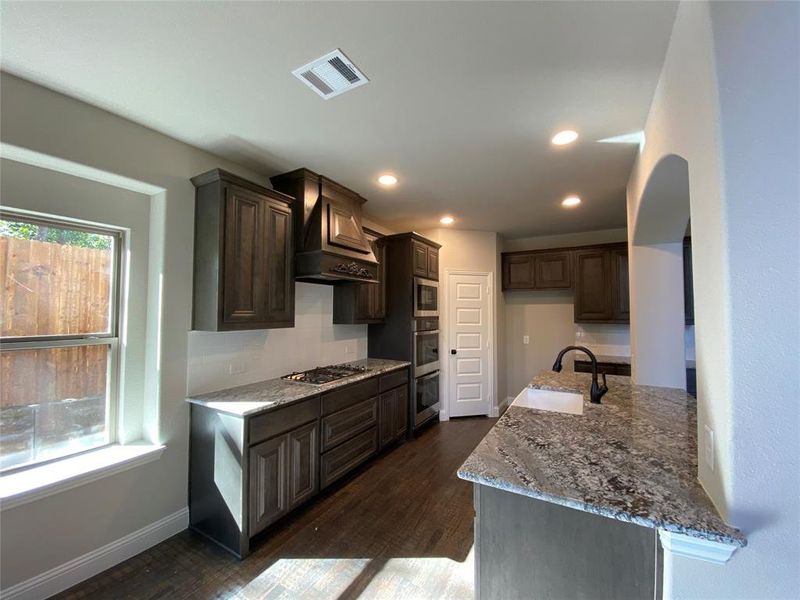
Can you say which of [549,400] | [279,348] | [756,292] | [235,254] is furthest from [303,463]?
[756,292]

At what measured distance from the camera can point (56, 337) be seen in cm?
191

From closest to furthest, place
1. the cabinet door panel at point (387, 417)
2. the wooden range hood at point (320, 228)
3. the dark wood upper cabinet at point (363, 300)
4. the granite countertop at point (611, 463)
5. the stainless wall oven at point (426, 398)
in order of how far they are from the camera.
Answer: the granite countertop at point (611, 463) < the wooden range hood at point (320, 228) < the cabinet door panel at point (387, 417) < the dark wood upper cabinet at point (363, 300) < the stainless wall oven at point (426, 398)

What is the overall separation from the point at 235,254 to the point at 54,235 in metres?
0.95

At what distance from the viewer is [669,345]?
2566 millimetres

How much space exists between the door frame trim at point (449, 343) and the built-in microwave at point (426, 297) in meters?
0.18

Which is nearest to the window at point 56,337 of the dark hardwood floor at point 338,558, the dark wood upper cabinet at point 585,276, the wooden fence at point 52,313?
the wooden fence at point 52,313

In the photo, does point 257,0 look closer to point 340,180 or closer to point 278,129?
point 278,129

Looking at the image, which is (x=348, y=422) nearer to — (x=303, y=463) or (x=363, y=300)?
(x=303, y=463)

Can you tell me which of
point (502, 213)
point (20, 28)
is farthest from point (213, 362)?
point (502, 213)

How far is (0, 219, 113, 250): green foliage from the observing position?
5.82 feet

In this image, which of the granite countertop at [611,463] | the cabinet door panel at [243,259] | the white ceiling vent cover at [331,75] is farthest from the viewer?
the cabinet door panel at [243,259]

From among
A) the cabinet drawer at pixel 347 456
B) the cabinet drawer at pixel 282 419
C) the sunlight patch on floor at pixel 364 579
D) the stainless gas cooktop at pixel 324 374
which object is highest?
the stainless gas cooktop at pixel 324 374

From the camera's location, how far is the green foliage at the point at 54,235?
1.77 meters

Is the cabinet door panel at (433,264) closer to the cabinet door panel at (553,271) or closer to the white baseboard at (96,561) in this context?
the cabinet door panel at (553,271)
